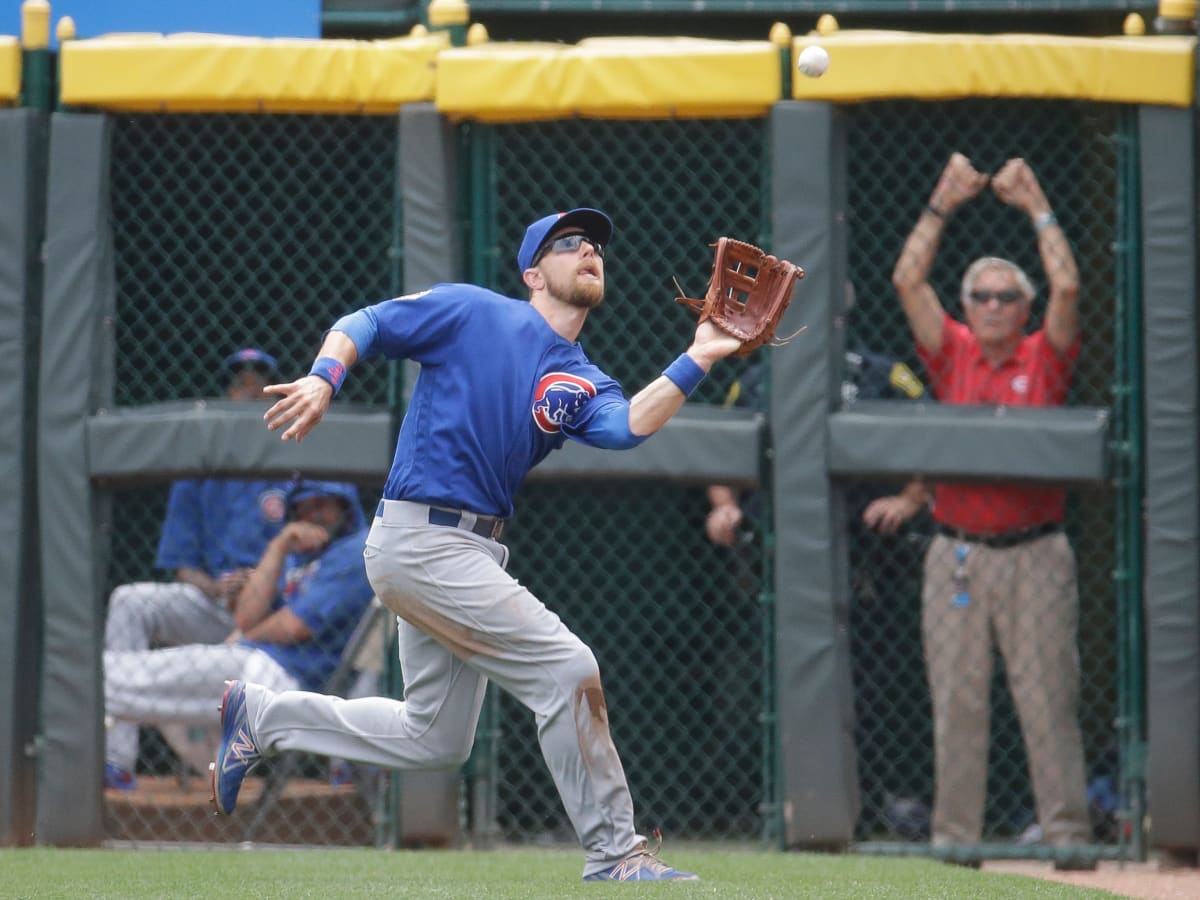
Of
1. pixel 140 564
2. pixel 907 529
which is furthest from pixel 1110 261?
pixel 140 564

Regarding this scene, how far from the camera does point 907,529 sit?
7.20 meters

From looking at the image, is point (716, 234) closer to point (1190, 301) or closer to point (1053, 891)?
point (1190, 301)

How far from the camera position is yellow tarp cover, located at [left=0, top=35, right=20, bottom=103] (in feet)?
21.4

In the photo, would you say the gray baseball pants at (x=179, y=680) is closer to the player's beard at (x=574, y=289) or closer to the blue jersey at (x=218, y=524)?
the blue jersey at (x=218, y=524)

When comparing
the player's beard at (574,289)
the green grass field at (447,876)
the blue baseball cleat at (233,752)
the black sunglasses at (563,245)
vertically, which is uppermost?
the black sunglasses at (563,245)

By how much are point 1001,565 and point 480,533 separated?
2.45 metres

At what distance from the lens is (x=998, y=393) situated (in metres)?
6.45

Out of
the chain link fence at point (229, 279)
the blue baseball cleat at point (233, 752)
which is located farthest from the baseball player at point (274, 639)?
the blue baseball cleat at point (233, 752)

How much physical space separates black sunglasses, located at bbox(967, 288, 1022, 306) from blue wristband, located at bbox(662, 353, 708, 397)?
7.58 ft

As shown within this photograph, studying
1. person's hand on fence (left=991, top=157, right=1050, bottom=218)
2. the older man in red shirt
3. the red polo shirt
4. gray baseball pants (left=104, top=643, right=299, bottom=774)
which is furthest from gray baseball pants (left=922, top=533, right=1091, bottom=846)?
gray baseball pants (left=104, top=643, right=299, bottom=774)

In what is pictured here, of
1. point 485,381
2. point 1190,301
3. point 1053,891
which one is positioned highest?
point 1190,301

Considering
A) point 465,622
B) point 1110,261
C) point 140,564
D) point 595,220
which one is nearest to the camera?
point 465,622

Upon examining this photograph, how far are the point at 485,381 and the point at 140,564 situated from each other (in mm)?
3479

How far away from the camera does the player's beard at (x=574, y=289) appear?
189 inches
